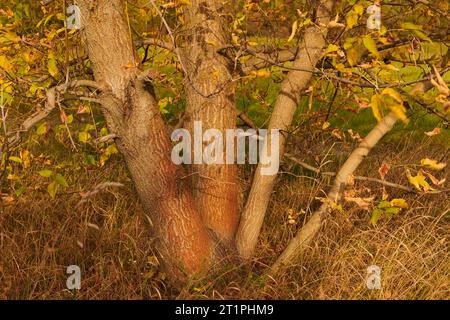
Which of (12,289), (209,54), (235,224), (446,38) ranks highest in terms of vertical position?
(446,38)

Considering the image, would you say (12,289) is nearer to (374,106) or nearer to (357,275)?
(357,275)

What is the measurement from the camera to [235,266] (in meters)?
3.74

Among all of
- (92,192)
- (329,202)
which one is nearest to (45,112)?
(92,192)

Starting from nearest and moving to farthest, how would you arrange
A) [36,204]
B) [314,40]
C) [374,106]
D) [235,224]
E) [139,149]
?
[374,106] → [139,149] → [314,40] → [235,224] → [36,204]

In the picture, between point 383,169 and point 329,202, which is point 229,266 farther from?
point 383,169

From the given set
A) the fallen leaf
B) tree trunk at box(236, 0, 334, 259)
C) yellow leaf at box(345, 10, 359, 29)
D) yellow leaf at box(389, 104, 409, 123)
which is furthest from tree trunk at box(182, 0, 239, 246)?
yellow leaf at box(389, 104, 409, 123)

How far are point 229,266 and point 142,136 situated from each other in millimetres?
1051

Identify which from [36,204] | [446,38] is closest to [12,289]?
[36,204]

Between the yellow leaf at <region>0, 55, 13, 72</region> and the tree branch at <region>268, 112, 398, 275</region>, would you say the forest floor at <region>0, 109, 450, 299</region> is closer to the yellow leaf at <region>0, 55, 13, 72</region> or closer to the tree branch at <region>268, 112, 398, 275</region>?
the tree branch at <region>268, 112, 398, 275</region>

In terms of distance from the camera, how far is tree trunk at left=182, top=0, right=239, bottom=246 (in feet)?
11.7

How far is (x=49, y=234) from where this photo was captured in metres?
4.08

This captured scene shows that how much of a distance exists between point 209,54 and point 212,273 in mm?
1423

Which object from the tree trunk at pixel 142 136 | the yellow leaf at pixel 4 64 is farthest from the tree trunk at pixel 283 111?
the yellow leaf at pixel 4 64

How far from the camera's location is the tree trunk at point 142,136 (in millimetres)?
3312
